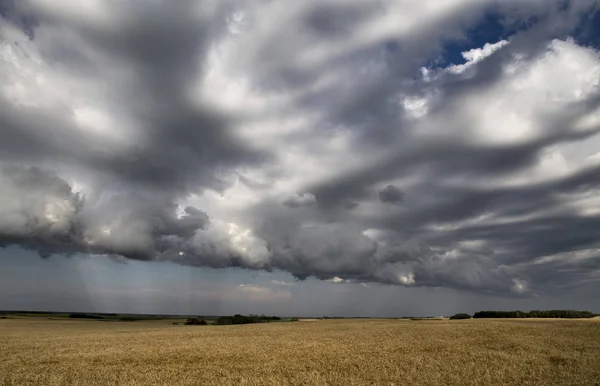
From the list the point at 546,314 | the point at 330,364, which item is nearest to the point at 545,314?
the point at 546,314

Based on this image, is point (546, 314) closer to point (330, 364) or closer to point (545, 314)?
point (545, 314)

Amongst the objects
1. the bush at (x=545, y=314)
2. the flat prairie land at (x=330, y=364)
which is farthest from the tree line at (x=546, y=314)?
the flat prairie land at (x=330, y=364)

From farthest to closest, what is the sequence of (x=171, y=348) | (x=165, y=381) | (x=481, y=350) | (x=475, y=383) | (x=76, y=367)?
(x=171, y=348), (x=481, y=350), (x=76, y=367), (x=165, y=381), (x=475, y=383)

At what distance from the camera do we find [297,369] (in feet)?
89.4

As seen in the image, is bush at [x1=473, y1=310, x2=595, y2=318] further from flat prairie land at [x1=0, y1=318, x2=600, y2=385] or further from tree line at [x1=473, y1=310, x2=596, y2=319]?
flat prairie land at [x1=0, y1=318, x2=600, y2=385]

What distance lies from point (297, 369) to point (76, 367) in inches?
643

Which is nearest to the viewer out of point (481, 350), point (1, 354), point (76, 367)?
point (76, 367)

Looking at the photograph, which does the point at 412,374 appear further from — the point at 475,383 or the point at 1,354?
the point at 1,354

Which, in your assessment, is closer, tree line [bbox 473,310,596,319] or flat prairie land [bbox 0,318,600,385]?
flat prairie land [bbox 0,318,600,385]

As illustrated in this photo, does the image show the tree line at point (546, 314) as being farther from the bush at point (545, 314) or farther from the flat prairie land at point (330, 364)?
the flat prairie land at point (330, 364)

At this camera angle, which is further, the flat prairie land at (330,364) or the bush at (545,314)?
the bush at (545,314)

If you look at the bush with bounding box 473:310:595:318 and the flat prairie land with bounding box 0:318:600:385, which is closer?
the flat prairie land with bounding box 0:318:600:385

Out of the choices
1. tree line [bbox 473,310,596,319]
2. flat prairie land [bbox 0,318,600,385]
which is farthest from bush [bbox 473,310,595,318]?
flat prairie land [bbox 0,318,600,385]

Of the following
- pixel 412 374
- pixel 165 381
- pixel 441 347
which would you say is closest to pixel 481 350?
pixel 441 347
